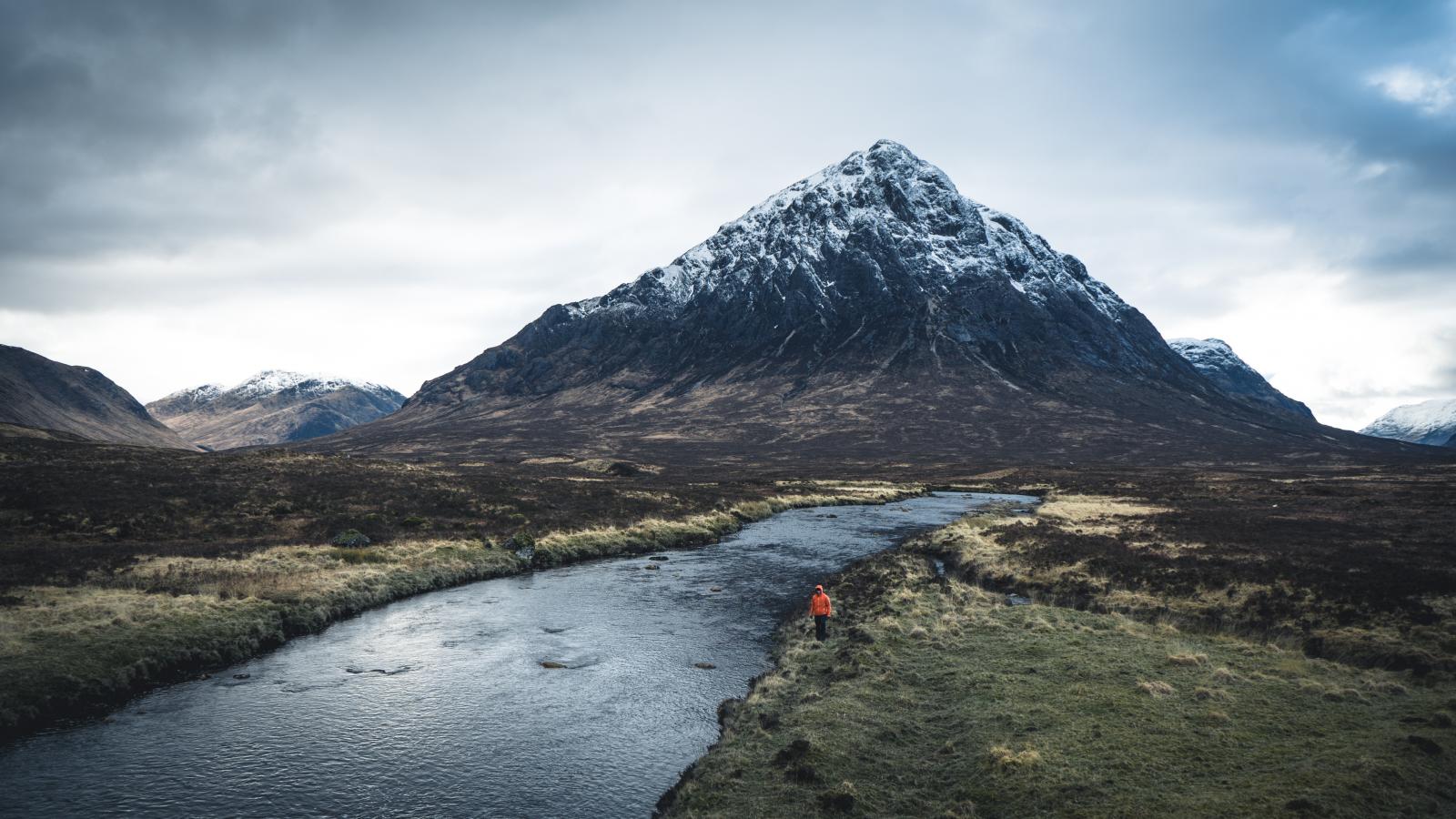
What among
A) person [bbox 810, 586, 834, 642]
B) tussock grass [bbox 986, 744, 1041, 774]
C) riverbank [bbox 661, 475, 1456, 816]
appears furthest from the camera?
person [bbox 810, 586, 834, 642]

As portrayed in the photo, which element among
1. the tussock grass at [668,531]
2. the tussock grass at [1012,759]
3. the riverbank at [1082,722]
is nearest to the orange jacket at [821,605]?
the riverbank at [1082,722]

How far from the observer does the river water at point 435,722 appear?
17.3 m

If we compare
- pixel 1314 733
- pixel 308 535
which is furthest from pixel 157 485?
pixel 1314 733

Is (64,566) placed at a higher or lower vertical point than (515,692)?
higher

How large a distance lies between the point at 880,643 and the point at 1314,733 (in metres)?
13.9

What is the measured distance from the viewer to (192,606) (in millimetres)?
30047

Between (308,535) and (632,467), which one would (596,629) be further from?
(632,467)

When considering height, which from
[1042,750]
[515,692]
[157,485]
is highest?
[157,485]

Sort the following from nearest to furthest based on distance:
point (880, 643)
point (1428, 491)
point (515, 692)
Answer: point (515, 692) → point (880, 643) → point (1428, 491)

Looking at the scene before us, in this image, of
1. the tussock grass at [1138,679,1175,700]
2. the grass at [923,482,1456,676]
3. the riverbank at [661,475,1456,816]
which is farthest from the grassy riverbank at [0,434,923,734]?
the tussock grass at [1138,679,1175,700]

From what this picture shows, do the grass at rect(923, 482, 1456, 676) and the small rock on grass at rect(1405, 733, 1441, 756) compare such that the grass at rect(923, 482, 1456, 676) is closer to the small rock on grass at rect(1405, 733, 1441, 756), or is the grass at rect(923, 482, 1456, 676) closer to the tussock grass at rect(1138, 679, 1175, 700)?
the small rock on grass at rect(1405, 733, 1441, 756)

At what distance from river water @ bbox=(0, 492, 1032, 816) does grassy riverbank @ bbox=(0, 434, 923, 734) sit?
2005 millimetres

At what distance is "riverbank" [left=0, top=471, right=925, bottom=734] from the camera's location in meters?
22.8

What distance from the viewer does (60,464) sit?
6091 cm
